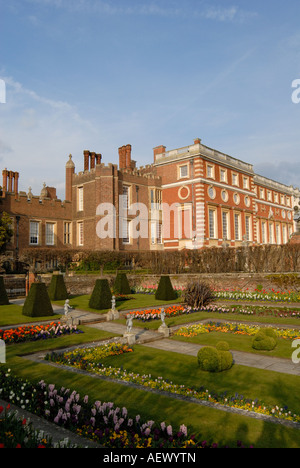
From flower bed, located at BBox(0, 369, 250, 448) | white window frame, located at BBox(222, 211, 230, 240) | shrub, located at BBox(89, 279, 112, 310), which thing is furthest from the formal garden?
white window frame, located at BBox(222, 211, 230, 240)

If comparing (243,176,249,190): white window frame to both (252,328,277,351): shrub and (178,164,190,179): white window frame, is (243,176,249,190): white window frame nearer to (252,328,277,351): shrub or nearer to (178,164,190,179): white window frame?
(178,164,190,179): white window frame

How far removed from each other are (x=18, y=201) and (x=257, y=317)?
1089 inches

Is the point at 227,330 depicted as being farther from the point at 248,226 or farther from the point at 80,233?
the point at 248,226

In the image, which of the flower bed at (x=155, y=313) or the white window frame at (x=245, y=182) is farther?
the white window frame at (x=245, y=182)

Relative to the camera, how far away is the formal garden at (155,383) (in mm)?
5387

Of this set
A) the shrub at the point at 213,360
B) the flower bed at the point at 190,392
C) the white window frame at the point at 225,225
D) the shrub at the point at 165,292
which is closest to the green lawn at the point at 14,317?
the shrub at the point at 165,292

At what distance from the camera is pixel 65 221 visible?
40.0 m

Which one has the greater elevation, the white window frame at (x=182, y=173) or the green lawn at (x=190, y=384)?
the white window frame at (x=182, y=173)

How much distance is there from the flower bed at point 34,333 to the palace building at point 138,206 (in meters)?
21.8

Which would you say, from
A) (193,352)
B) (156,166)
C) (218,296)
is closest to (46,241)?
(156,166)

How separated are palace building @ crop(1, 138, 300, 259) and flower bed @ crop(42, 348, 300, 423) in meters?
27.0

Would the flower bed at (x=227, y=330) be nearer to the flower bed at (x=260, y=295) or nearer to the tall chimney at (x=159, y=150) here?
the flower bed at (x=260, y=295)

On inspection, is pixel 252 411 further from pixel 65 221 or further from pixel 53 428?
pixel 65 221

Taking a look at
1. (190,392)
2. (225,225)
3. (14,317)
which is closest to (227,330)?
(190,392)
